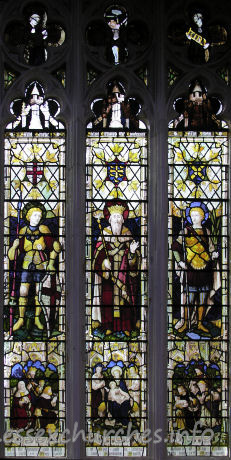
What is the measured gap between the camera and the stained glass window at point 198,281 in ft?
19.9

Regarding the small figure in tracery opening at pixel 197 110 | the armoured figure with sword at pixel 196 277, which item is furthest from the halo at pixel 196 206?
the small figure in tracery opening at pixel 197 110

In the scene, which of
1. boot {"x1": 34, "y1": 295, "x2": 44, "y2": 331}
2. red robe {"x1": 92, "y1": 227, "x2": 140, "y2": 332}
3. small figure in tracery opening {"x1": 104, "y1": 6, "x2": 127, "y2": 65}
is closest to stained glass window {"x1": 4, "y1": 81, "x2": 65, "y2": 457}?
boot {"x1": 34, "y1": 295, "x2": 44, "y2": 331}

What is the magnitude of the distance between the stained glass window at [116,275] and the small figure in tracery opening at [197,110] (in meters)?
0.37

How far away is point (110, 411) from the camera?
19.8 feet

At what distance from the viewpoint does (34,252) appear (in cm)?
612

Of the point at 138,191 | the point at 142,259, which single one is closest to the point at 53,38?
the point at 138,191

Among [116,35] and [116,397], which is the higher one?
[116,35]

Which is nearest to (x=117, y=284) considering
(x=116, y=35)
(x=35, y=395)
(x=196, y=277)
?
(x=196, y=277)

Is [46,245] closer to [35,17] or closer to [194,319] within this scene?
[194,319]

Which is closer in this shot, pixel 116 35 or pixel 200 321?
pixel 200 321

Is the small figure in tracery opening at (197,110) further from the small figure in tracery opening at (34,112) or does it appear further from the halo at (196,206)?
the small figure in tracery opening at (34,112)

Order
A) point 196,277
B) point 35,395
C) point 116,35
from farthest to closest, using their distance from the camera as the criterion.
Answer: point 116,35 → point 196,277 → point 35,395

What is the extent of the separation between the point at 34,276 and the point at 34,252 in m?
0.20

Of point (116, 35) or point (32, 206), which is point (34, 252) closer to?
point (32, 206)
